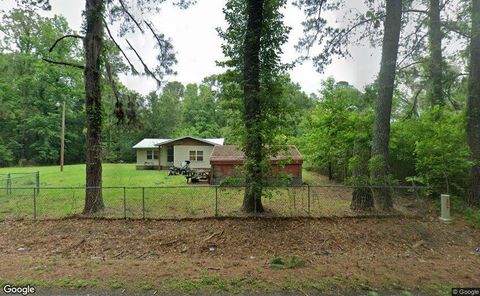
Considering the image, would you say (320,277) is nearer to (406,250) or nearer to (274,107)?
(406,250)

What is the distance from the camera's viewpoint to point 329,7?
921 centimetres

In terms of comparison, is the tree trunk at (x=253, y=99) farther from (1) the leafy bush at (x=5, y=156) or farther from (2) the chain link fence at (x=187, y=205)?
(1) the leafy bush at (x=5, y=156)

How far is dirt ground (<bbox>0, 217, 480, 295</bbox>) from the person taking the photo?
159 inches

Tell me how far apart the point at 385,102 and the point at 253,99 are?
439 centimetres

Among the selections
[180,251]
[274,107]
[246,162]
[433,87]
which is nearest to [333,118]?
[433,87]

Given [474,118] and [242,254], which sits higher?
[474,118]

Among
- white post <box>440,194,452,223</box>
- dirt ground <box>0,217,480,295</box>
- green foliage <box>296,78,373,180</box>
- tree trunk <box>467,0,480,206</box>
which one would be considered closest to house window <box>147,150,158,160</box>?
green foliage <box>296,78,373,180</box>

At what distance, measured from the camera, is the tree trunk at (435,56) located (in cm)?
961

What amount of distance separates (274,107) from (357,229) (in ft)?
13.4

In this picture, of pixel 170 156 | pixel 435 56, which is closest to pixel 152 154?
pixel 170 156

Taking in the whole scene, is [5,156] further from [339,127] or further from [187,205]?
[339,127]

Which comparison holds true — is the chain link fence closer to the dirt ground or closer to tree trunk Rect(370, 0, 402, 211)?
tree trunk Rect(370, 0, 402, 211)

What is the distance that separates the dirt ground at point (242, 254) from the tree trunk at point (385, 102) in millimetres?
1061

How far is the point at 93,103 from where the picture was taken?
8.50m
